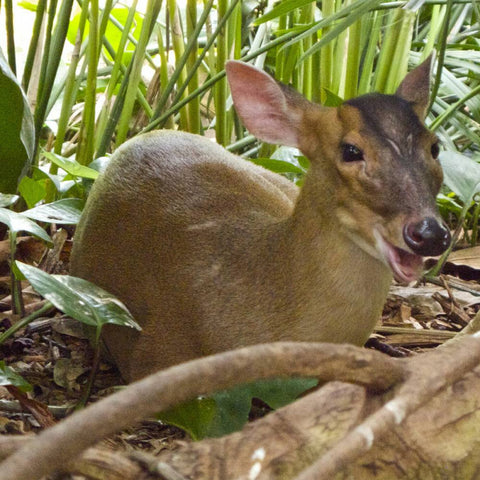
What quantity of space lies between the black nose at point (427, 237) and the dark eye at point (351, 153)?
35cm

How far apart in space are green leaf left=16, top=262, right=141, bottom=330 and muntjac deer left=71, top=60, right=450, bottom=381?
0.47 metres

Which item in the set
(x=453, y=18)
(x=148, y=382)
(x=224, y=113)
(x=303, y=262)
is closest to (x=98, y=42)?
(x=224, y=113)

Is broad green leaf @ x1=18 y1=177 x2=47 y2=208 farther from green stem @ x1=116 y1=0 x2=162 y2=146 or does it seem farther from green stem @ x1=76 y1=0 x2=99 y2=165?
green stem @ x1=116 y1=0 x2=162 y2=146

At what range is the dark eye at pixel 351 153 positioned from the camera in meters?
2.85

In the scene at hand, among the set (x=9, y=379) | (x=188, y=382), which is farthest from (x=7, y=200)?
(x=188, y=382)

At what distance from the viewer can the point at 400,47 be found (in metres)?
4.17

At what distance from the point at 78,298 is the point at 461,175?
1.61m

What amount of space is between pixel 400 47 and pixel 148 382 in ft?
11.0

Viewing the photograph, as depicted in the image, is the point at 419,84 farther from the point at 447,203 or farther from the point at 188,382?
the point at 188,382

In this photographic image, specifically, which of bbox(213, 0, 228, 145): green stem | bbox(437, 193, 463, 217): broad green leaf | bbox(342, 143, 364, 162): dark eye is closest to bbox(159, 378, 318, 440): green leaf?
bbox(342, 143, 364, 162): dark eye

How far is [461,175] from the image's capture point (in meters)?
3.48

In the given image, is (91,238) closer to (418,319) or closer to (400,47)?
(418,319)

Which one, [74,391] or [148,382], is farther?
[74,391]

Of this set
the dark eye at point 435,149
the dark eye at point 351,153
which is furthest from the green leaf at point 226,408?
the dark eye at point 435,149
